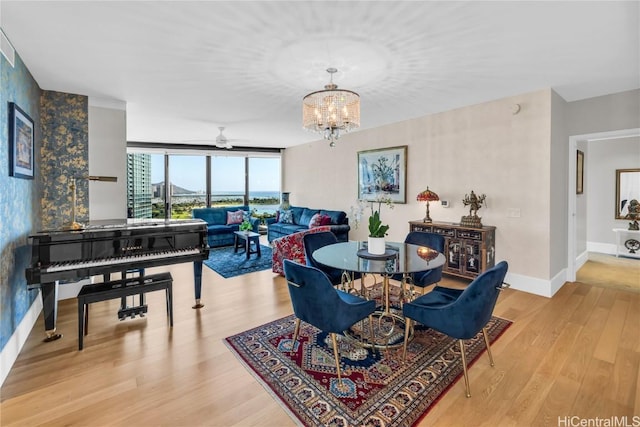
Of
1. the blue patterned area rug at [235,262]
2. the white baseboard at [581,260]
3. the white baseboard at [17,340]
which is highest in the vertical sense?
the white baseboard at [581,260]

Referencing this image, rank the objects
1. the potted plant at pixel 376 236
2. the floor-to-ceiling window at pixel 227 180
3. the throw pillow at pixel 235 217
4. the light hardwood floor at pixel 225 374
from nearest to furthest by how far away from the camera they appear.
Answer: the light hardwood floor at pixel 225 374 < the potted plant at pixel 376 236 < the throw pillow at pixel 235 217 < the floor-to-ceiling window at pixel 227 180

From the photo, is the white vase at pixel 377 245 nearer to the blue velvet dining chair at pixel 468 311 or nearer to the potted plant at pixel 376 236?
the potted plant at pixel 376 236

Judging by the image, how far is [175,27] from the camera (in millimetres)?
2271

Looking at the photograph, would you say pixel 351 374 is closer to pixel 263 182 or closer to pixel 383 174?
pixel 383 174

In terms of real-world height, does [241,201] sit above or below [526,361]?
above

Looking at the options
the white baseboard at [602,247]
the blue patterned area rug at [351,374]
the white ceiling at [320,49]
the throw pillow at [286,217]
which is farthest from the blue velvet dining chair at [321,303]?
the white baseboard at [602,247]

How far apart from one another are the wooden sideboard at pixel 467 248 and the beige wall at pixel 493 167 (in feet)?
0.93

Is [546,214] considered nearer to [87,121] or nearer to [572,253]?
[572,253]

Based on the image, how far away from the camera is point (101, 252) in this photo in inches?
112

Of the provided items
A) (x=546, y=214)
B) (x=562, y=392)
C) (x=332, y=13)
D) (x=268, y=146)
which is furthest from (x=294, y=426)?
(x=268, y=146)

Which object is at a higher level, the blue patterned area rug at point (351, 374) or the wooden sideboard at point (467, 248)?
the wooden sideboard at point (467, 248)

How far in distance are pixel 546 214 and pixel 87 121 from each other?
608 centimetres

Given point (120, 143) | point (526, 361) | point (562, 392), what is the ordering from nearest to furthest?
1. point (562, 392)
2. point (526, 361)
3. point (120, 143)

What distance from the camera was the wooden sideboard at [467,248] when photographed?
13.4 feet
